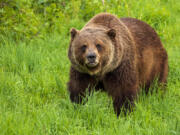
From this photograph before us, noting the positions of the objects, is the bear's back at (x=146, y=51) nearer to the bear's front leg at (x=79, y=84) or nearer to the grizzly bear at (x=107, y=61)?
the grizzly bear at (x=107, y=61)

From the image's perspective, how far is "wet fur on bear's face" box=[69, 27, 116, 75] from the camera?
445 centimetres

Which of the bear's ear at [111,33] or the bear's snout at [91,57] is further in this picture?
the bear's ear at [111,33]

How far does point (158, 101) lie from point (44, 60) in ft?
7.58

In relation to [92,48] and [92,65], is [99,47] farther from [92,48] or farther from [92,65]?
[92,65]

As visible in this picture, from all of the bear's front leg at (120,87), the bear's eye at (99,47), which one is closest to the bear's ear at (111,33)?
the bear's eye at (99,47)

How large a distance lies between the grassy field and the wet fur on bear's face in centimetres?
38

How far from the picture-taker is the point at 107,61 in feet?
15.0

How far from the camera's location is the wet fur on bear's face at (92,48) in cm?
445

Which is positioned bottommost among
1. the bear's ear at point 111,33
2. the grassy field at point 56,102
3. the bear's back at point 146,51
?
the grassy field at point 56,102

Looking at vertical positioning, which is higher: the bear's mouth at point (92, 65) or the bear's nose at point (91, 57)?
the bear's nose at point (91, 57)

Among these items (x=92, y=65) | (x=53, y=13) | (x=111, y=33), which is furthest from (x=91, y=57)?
(x=53, y=13)

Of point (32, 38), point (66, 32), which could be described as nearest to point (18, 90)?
point (32, 38)

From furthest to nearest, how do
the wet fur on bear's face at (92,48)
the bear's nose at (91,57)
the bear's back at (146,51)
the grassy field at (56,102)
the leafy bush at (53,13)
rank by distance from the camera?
the leafy bush at (53,13) → the bear's back at (146,51) → the wet fur on bear's face at (92,48) → the bear's nose at (91,57) → the grassy field at (56,102)

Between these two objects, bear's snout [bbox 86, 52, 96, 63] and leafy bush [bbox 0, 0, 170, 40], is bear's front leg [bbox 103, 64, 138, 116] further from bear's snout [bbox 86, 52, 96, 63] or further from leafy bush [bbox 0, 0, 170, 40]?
Result: leafy bush [bbox 0, 0, 170, 40]
